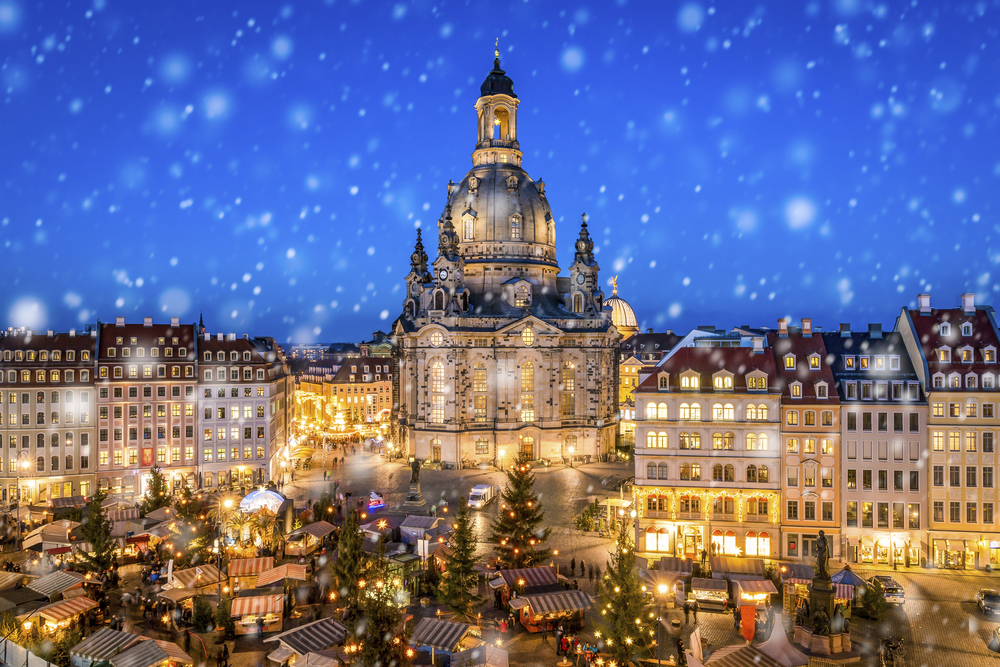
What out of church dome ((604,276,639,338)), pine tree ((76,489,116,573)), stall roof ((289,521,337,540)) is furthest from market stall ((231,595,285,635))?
church dome ((604,276,639,338))

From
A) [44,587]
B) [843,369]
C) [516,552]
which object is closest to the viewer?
[44,587]

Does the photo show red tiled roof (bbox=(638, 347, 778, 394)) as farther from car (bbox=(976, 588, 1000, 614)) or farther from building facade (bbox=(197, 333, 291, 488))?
building facade (bbox=(197, 333, 291, 488))

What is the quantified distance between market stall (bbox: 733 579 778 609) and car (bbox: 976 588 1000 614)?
33.0ft

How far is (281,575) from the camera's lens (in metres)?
37.6

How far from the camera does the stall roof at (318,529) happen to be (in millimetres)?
46125

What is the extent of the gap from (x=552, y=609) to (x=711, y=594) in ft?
30.3

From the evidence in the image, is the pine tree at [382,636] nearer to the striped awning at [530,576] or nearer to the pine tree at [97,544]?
the striped awning at [530,576]

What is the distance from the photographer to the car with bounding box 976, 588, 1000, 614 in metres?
35.7

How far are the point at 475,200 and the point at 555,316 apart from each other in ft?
56.3

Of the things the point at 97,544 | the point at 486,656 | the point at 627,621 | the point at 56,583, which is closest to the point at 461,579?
the point at 486,656

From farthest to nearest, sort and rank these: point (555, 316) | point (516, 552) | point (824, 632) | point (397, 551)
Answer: point (555, 316) < point (397, 551) < point (516, 552) < point (824, 632)

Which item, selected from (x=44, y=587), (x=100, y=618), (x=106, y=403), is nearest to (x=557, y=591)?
(x=100, y=618)

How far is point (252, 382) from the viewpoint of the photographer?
68500 mm

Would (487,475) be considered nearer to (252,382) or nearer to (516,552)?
(252,382)
